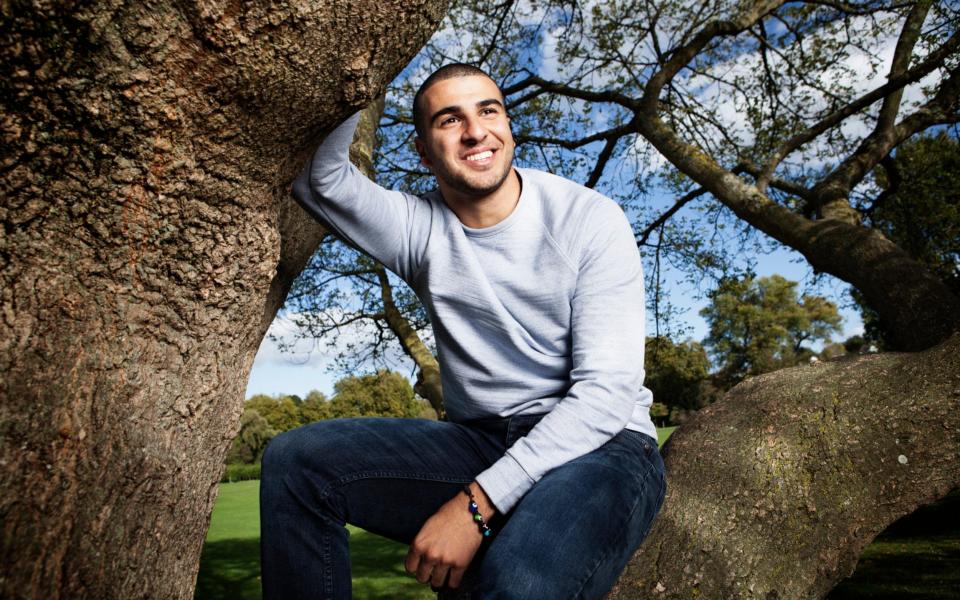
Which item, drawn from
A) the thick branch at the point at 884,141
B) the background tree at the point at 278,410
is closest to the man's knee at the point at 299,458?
the thick branch at the point at 884,141

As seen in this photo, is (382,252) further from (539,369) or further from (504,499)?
(504,499)

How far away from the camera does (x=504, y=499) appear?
226cm

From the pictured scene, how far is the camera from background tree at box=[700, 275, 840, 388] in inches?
2117

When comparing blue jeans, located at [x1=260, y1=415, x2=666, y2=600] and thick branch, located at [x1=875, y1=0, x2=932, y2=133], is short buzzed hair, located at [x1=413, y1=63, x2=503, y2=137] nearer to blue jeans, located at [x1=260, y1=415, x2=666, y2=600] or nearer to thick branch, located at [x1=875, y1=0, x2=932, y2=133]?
blue jeans, located at [x1=260, y1=415, x2=666, y2=600]

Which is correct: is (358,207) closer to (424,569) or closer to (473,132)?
(473,132)

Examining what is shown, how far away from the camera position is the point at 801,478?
273cm

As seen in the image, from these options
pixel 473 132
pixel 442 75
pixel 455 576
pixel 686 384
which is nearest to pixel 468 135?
pixel 473 132

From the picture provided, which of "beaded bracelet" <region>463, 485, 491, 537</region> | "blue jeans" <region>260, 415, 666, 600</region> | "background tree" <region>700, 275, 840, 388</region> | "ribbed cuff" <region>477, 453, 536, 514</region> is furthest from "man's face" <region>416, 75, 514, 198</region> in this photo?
"background tree" <region>700, 275, 840, 388</region>

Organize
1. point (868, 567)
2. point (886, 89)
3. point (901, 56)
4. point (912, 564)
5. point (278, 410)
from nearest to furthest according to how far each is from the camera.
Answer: point (886, 89) < point (901, 56) < point (912, 564) < point (868, 567) < point (278, 410)

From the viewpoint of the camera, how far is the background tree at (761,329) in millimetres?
53781

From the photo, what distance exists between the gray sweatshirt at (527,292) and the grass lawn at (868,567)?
6.96 m

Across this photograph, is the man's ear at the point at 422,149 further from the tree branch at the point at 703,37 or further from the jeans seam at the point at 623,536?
the tree branch at the point at 703,37

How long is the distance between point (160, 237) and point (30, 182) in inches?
13.0

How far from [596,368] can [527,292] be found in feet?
1.60
